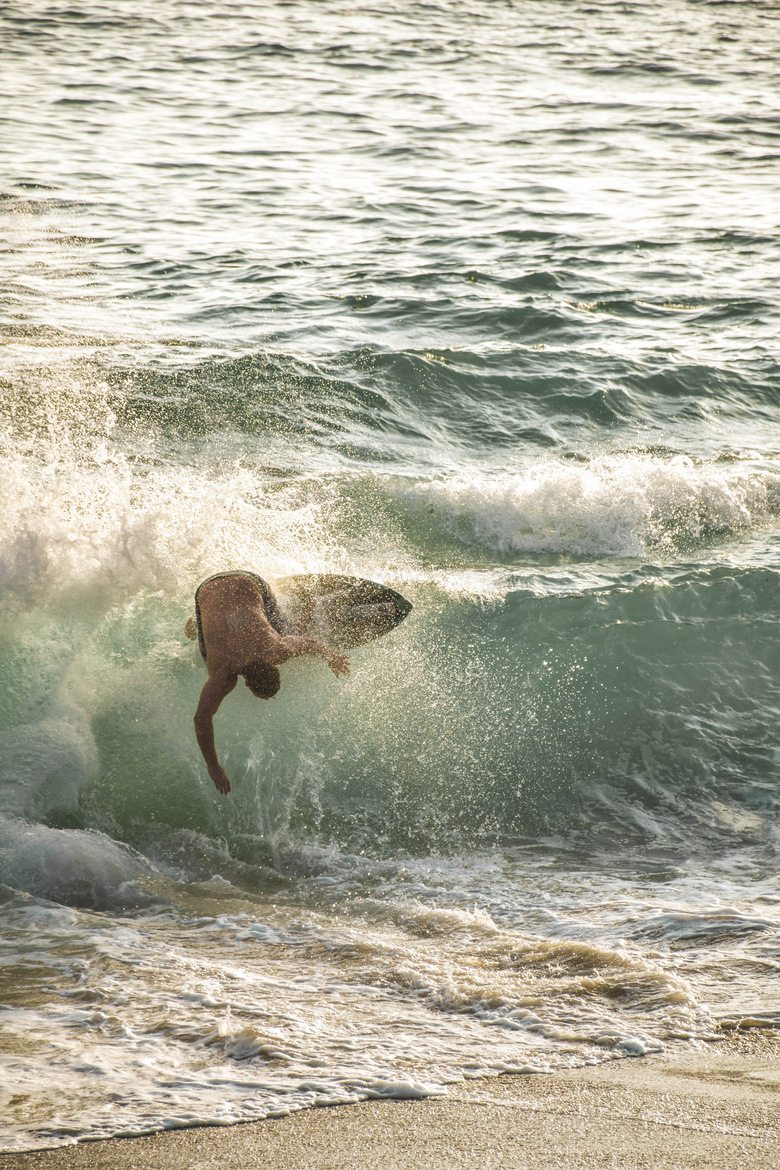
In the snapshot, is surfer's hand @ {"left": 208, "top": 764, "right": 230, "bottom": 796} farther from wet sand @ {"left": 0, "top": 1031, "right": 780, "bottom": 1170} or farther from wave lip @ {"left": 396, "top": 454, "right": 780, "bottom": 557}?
wave lip @ {"left": 396, "top": 454, "right": 780, "bottom": 557}

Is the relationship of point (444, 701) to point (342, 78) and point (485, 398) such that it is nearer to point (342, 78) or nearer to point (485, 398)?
point (485, 398)

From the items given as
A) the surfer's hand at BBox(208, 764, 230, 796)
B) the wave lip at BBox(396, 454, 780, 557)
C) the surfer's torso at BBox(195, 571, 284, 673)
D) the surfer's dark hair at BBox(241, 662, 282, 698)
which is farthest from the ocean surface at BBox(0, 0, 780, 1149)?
the surfer's torso at BBox(195, 571, 284, 673)

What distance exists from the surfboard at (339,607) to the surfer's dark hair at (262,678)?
0.40 m

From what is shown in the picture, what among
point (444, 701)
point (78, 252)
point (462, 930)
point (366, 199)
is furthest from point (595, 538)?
point (366, 199)

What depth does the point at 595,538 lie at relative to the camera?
9.41m

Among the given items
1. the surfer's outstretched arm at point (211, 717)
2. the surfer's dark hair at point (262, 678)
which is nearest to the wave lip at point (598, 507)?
the surfer's dark hair at point (262, 678)

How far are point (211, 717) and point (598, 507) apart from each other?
17.4ft

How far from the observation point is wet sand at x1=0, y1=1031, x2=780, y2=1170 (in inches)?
110

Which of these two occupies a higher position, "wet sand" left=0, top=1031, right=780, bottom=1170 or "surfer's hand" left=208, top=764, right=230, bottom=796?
"wet sand" left=0, top=1031, right=780, bottom=1170

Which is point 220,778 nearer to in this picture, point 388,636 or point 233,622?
point 233,622

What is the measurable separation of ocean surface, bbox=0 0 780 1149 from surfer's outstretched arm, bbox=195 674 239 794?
0.49m

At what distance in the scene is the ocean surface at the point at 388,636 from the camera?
12.6 ft

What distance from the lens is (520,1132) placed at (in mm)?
2941

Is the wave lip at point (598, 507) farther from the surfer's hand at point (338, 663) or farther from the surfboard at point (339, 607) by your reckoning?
the surfer's hand at point (338, 663)
